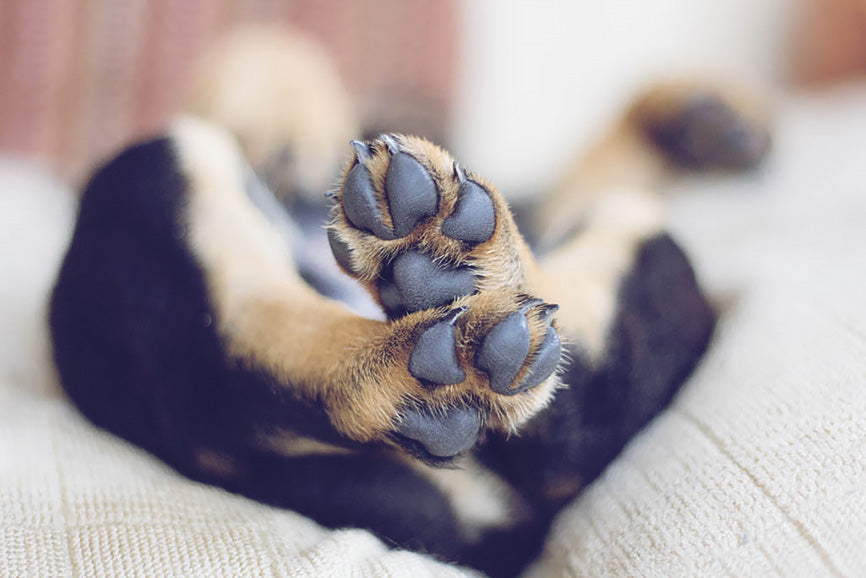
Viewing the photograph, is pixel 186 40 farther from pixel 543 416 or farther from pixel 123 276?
pixel 543 416

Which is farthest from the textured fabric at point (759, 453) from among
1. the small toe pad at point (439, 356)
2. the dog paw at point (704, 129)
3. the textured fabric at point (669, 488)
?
the dog paw at point (704, 129)

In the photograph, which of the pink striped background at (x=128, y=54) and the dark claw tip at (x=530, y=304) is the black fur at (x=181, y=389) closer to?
the dark claw tip at (x=530, y=304)

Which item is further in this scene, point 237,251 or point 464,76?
point 464,76

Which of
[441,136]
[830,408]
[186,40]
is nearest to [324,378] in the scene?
[830,408]

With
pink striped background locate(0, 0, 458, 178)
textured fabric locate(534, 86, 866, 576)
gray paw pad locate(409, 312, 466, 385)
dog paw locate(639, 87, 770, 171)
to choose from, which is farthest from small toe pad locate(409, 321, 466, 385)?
pink striped background locate(0, 0, 458, 178)

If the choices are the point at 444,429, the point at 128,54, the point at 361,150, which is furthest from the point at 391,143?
the point at 128,54
